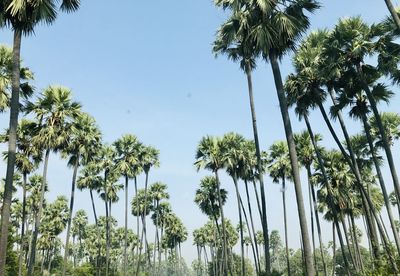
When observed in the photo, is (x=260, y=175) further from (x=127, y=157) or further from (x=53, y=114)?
(x=127, y=157)

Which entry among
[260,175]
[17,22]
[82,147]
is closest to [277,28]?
[17,22]

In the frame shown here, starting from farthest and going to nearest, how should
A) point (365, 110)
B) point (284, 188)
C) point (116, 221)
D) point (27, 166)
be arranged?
point (116, 221) < point (284, 188) < point (27, 166) < point (365, 110)

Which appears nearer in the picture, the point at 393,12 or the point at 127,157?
the point at 393,12

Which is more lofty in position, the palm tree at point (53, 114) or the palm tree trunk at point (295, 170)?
the palm tree at point (53, 114)

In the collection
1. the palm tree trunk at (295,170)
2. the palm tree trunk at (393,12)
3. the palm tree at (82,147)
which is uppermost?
the palm tree at (82,147)

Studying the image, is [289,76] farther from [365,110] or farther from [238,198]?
[238,198]

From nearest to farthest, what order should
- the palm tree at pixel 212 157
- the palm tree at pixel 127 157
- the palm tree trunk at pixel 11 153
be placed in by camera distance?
the palm tree trunk at pixel 11 153, the palm tree at pixel 212 157, the palm tree at pixel 127 157

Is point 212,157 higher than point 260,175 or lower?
higher

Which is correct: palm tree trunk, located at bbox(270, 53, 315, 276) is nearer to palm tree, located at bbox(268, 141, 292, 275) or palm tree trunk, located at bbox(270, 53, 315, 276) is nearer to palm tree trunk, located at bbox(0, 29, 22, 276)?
palm tree trunk, located at bbox(0, 29, 22, 276)

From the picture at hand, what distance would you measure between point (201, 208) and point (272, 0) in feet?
130

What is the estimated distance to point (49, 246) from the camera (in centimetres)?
6100

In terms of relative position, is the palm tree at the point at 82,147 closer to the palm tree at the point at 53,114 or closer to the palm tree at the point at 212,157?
the palm tree at the point at 53,114

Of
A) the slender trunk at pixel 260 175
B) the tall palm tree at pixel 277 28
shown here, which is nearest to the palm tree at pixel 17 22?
the tall palm tree at pixel 277 28

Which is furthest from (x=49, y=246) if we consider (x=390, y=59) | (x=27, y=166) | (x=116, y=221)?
(x=390, y=59)
